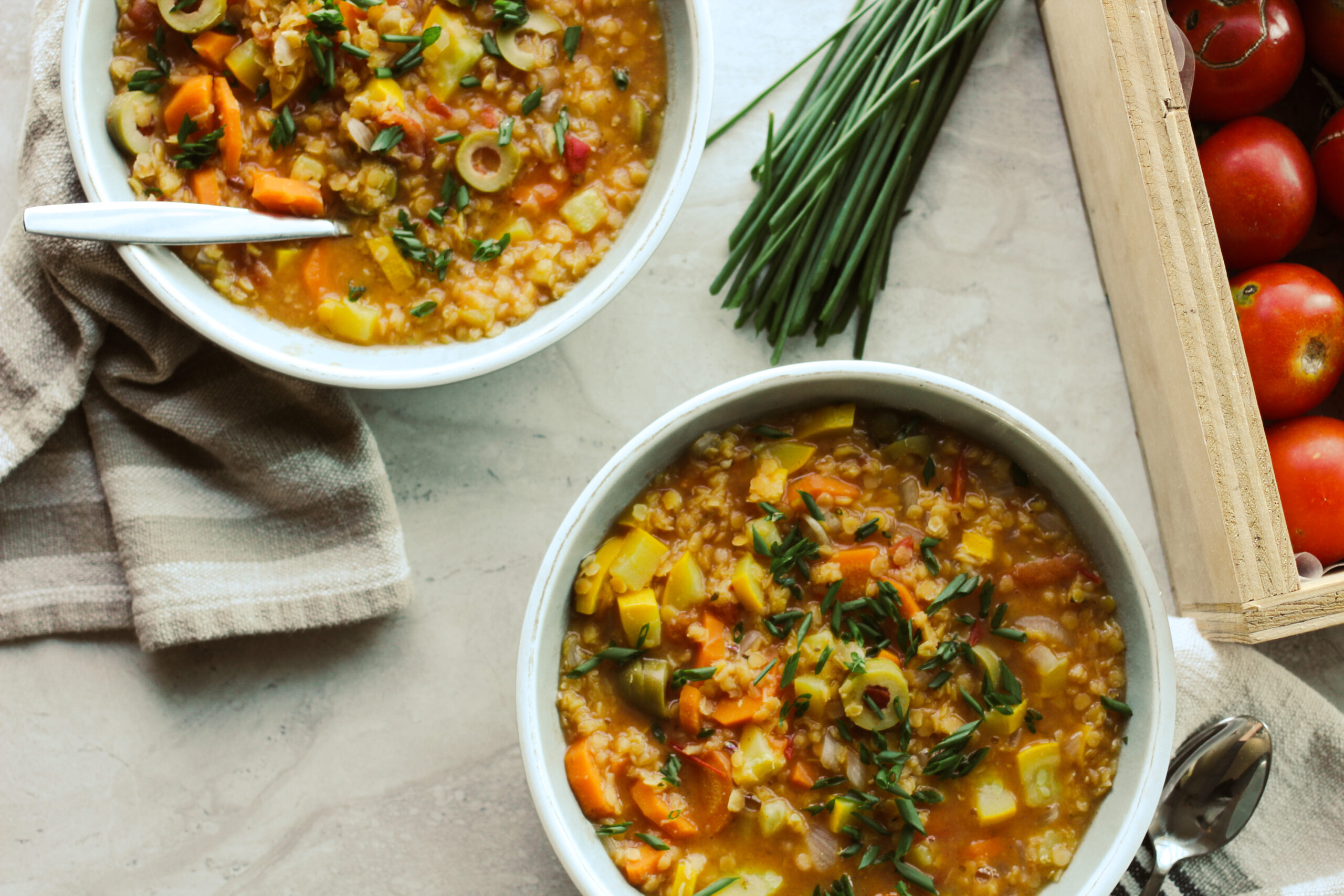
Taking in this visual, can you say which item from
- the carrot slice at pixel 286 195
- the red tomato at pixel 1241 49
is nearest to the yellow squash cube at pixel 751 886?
the carrot slice at pixel 286 195

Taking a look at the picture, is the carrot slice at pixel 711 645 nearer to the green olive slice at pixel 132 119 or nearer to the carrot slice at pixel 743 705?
the carrot slice at pixel 743 705

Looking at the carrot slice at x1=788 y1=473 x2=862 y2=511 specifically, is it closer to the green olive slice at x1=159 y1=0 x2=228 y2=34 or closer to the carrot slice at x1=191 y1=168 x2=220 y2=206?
the carrot slice at x1=191 y1=168 x2=220 y2=206

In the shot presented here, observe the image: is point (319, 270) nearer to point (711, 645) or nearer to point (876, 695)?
point (711, 645)

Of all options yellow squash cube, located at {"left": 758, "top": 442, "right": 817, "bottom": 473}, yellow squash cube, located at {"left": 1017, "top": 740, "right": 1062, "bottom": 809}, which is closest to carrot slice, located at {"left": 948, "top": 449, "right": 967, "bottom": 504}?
yellow squash cube, located at {"left": 758, "top": 442, "right": 817, "bottom": 473}

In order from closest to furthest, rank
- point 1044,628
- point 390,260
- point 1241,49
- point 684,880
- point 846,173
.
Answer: point 684,880 < point 1044,628 < point 390,260 < point 1241,49 < point 846,173

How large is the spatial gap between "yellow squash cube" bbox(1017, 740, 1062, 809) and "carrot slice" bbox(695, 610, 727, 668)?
0.63 m

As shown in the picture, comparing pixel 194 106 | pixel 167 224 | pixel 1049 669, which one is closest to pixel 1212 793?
pixel 1049 669

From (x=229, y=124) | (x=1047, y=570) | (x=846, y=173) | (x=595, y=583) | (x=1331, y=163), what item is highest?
(x=1331, y=163)

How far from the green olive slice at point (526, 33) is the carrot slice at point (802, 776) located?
156 centimetres

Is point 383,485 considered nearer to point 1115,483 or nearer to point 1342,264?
point 1115,483

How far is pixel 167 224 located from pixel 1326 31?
8.64 feet

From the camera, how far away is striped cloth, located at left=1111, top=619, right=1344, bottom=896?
2.35 meters

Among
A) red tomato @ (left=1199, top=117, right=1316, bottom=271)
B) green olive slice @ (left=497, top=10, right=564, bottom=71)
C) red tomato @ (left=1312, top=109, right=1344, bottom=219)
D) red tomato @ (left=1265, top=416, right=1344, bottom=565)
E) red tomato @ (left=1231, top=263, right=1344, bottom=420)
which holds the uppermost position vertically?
red tomato @ (left=1312, top=109, right=1344, bottom=219)

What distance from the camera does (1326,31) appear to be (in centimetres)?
238
